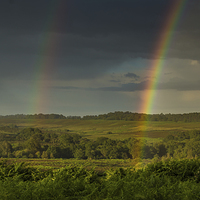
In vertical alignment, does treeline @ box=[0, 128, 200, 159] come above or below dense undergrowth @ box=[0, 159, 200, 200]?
below

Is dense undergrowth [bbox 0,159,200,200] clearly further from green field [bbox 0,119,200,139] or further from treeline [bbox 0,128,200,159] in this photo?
green field [bbox 0,119,200,139]

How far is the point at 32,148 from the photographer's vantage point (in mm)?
20891

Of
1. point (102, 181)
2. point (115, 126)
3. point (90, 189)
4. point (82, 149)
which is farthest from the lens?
point (115, 126)

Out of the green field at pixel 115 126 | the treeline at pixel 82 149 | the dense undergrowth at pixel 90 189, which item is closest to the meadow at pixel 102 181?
the dense undergrowth at pixel 90 189

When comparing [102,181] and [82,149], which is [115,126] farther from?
[102,181]

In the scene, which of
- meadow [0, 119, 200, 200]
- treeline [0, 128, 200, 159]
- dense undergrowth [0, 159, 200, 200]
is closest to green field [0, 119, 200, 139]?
treeline [0, 128, 200, 159]

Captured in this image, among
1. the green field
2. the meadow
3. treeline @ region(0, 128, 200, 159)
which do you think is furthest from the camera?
the green field

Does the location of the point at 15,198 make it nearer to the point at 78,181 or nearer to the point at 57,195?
the point at 57,195

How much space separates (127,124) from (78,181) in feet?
147

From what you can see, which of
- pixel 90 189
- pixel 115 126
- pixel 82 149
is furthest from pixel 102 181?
pixel 115 126

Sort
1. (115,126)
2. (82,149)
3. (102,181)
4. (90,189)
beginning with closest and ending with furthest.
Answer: (90,189)
(102,181)
(82,149)
(115,126)

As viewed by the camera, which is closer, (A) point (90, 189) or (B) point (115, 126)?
(A) point (90, 189)

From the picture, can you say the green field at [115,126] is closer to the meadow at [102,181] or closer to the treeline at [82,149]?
the treeline at [82,149]

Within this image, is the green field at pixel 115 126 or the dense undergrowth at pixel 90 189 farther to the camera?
the green field at pixel 115 126
